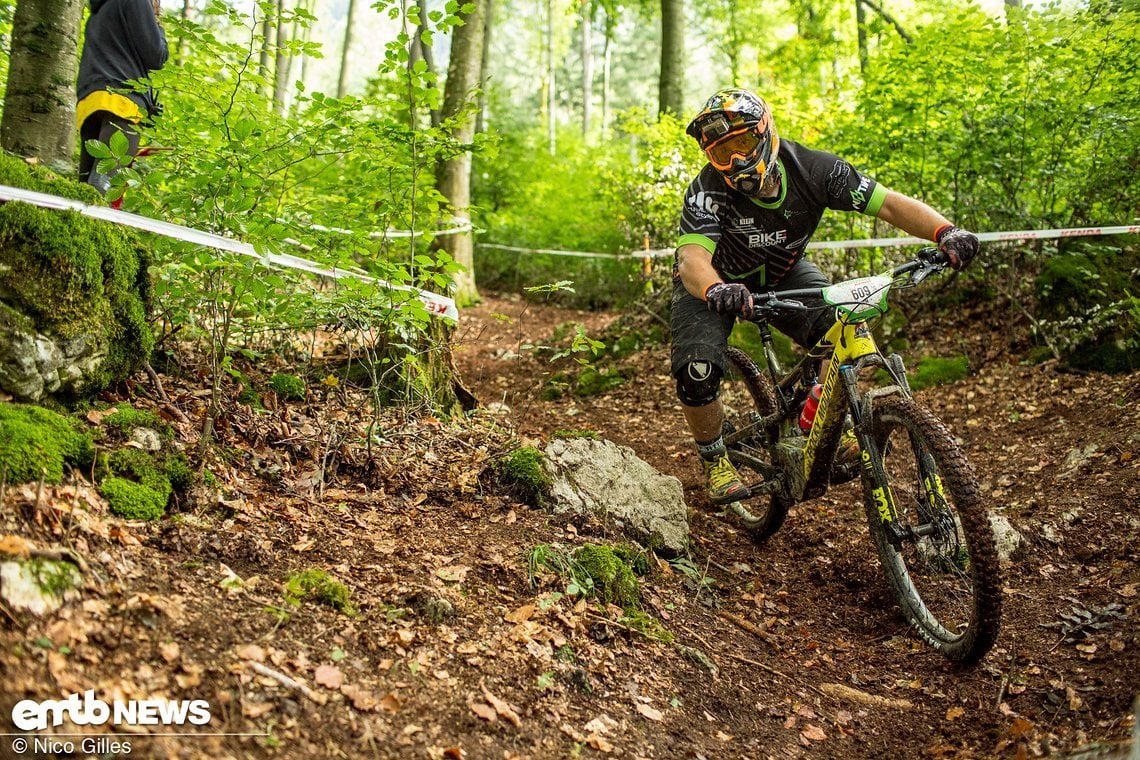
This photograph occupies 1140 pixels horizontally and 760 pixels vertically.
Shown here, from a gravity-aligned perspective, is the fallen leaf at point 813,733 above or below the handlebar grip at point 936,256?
below

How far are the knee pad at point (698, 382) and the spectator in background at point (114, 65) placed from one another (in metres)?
3.51

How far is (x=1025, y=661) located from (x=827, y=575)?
123 cm

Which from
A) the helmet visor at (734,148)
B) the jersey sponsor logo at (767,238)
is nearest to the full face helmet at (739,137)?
the helmet visor at (734,148)

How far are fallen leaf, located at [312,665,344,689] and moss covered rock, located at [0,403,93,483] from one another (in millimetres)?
1176

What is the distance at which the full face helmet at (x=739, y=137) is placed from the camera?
13.1ft

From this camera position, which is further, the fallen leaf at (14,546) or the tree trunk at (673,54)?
the tree trunk at (673,54)

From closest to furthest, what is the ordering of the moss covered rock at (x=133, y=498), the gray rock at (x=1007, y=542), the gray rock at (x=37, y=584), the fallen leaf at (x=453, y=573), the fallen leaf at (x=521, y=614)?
the gray rock at (x=37, y=584)
the moss covered rock at (x=133, y=498)
the fallen leaf at (x=521, y=614)
the fallen leaf at (x=453, y=573)
the gray rock at (x=1007, y=542)

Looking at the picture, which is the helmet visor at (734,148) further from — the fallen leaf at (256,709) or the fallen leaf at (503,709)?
the fallen leaf at (256,709)

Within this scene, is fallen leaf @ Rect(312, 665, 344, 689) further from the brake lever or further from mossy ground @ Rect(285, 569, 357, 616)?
the brake lever

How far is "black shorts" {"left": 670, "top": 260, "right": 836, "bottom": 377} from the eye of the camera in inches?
171

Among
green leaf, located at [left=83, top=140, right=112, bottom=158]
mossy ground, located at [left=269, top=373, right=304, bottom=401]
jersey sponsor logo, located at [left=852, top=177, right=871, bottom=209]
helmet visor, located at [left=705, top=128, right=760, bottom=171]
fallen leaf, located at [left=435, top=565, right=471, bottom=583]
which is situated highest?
helmet visor, located at [left=705, top=128, right=760, bottom=171]

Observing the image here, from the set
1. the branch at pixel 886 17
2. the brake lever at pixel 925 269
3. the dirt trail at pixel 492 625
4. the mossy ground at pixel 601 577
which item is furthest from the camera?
the branch at pixel 886 17

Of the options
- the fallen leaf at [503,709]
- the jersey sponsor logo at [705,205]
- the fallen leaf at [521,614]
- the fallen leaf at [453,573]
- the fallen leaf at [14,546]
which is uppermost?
the jersey sponsor logo at [705,205]

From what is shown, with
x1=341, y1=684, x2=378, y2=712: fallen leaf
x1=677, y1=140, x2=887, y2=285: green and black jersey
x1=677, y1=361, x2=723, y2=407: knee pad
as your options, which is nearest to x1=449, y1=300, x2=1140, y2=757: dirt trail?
x1=677, y1=361, x2=723, y2=407: knee pad
